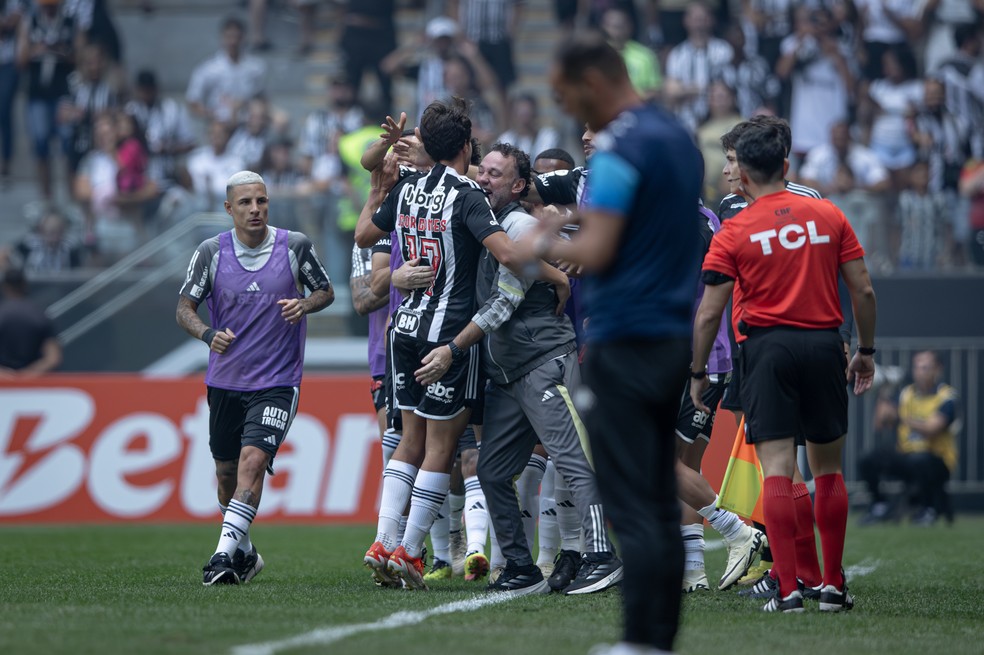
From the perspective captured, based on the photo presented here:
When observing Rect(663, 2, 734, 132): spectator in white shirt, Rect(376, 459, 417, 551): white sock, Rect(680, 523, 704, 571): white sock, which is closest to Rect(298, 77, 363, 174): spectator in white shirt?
Rect(663, 2, 734, 132): spectator in white shirt

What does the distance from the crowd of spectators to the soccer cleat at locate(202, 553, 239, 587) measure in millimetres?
7391

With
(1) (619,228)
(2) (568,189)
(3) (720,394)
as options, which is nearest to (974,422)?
(3) (720,394)

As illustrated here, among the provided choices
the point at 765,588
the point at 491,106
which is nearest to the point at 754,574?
the point at 765,588

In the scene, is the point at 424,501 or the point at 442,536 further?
the point at 442,536

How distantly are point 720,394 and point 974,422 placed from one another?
28.1 ft

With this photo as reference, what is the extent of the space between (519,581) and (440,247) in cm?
187

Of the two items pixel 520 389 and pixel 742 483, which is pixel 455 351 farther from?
pixel 742 483

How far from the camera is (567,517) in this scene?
8.16m

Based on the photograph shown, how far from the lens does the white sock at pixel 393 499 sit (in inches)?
310

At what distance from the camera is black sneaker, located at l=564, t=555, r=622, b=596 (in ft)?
25.0

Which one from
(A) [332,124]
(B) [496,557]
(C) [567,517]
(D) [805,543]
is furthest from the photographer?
(A) [332,124]

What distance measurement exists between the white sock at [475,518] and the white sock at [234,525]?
1411 millimetres

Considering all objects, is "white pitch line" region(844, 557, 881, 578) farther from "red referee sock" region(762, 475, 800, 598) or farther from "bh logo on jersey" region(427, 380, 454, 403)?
"bh logo on jersey" region(427, 380, 454, 403)

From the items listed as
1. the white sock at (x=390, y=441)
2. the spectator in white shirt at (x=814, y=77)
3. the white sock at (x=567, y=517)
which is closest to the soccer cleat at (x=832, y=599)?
the white sock at (x=567, y=517)
